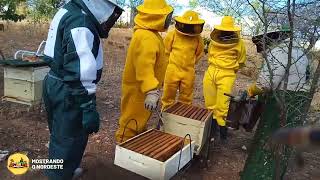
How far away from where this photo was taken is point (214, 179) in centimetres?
417

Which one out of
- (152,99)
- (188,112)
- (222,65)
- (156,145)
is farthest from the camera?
(222,65)

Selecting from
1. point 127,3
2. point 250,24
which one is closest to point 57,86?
point 250,24

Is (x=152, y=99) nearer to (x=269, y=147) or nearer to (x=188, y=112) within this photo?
(x=188, y=112)

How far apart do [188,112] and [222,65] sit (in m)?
1.30

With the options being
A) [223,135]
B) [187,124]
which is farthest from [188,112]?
[223,135]

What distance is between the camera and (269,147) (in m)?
3.26

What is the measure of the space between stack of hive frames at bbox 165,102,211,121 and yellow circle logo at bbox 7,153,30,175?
5.20ft

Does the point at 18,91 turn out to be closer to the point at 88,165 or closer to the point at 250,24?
the point at 88,165

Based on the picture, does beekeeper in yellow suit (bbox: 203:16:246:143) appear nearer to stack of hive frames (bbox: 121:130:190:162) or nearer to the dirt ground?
the dirt ground

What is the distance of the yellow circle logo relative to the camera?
12.1 feet

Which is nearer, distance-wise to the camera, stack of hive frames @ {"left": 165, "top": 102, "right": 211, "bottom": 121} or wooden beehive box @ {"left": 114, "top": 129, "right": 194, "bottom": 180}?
wooden beehive box @ {"left": 114, "top": 129, "right": 194, "bottom": 180}

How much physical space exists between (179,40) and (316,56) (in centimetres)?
279

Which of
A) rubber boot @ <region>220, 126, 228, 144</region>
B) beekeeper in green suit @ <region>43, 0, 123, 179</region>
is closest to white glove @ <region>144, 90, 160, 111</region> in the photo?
beekeeper in green suit @ <region>43, 0, 123, 179</region>

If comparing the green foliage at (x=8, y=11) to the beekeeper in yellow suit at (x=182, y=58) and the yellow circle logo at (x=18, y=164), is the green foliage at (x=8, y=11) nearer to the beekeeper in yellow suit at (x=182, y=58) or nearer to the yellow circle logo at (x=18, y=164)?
the beekeeper in yellow suit at (x=182, y=58)
